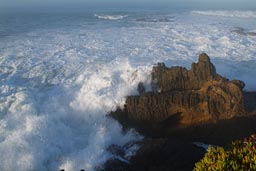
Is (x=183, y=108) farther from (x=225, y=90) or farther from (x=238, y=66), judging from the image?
(x=238, y=66)

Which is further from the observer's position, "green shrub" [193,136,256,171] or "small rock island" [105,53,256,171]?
"small rock island" [105,53,256,171]

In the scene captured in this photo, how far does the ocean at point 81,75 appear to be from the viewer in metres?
12.8

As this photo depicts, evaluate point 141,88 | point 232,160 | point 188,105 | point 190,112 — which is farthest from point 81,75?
point 232,160

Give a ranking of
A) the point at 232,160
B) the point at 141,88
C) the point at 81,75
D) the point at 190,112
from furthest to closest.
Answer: the point at 81,75 → the point at 141,88 → the point at 190,112 → the point at 232,160

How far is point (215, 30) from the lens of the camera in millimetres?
32094

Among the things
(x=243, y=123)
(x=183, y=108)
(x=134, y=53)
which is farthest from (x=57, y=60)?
(x=243, y=123)

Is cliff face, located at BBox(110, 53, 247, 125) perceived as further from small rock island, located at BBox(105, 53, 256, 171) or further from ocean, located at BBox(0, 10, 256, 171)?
ocean, located at BBox(0, 10, 256, 171)

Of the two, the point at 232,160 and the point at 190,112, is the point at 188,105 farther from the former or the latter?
the point at 232,160

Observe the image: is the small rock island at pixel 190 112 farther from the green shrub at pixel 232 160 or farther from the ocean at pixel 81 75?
the green shrub at pixel 232 160

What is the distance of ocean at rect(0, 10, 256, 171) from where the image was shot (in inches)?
502

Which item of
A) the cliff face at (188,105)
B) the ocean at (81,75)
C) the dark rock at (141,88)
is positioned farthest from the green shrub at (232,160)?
the dark rock at (141,88)

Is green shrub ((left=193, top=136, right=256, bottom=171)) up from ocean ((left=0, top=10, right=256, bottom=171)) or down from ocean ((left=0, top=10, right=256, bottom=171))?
up

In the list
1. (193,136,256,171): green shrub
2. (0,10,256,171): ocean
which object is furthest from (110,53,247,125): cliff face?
(193,136,256,171): green shrub

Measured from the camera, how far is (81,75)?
1844 cm
